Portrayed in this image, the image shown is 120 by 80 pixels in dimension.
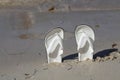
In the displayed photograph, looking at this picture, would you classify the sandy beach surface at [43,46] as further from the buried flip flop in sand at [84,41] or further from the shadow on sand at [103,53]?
the buried flip flop in sand at [84,41]

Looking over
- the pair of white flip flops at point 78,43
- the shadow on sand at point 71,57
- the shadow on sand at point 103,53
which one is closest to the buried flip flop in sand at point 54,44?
the pair of white flip flops at point 78,43

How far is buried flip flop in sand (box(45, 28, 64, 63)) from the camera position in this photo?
6.69m

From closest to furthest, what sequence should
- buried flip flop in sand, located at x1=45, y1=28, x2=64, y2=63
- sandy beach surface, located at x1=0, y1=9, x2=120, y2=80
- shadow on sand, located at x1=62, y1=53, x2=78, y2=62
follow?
sandy beach surface, located at x1=0, y1=9, x2=120, y2=80 → buried flip flop in sand, located at x1=45, y1=28, x2=64, y2=63 → shadow on sand, located at x1=62, y1=53, x2=78, y2=62

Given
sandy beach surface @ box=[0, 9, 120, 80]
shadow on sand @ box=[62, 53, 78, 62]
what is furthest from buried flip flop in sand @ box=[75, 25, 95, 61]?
shadow on sand @ box=[62, 53, 78, 62]

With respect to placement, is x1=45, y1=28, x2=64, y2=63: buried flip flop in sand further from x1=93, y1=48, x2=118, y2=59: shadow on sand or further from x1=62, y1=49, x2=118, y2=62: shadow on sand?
x1=93, y1=48, x2=118, y2=59: shadow on sand

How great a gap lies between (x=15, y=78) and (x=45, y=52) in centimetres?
92

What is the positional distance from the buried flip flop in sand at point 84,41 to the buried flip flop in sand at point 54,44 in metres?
0.25

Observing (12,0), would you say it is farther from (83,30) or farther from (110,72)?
(110,72)

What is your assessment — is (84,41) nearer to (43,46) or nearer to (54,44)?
(54,44)

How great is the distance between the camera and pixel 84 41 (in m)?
6.75

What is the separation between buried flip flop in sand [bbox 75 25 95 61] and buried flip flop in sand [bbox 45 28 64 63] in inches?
10.0

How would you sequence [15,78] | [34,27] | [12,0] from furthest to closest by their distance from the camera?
[12,0], [34,27], [15,78]

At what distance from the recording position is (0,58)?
708 cm

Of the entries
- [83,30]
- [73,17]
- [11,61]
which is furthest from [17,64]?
[73,17]
